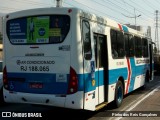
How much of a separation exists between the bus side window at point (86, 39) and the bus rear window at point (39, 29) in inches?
18.6

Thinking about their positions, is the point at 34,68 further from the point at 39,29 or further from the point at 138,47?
the point at 138,47

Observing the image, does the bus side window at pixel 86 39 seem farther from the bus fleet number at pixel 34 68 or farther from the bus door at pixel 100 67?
the bus fleet number at pixel 34 68

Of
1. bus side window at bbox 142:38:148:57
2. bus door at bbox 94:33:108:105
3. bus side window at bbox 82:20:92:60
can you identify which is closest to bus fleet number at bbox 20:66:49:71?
bus side window at bbox 82:20:92:60

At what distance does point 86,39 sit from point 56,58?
950 millimetres

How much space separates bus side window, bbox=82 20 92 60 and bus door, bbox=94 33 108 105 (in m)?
0.59

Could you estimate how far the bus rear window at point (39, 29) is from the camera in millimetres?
7918

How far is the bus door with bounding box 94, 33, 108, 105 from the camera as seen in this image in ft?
29.1

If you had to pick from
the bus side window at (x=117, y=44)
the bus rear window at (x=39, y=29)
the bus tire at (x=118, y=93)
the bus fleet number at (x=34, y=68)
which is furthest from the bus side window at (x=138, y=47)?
the bus fleet number at (x=34, y=68)

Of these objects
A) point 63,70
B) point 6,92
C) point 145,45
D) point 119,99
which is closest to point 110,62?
point 119,99

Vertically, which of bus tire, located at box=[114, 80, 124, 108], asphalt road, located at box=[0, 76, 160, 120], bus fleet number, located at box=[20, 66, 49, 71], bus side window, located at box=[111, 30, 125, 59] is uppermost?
bus side window, located at box=[111, 30, 125, 59]

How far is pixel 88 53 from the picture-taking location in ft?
26.9

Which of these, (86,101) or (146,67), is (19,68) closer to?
(86,101)

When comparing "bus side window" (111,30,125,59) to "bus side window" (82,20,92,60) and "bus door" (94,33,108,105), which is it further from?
"bus side window" (82,20,92,60)

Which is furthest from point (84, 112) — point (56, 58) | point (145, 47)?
point (145, 47)
